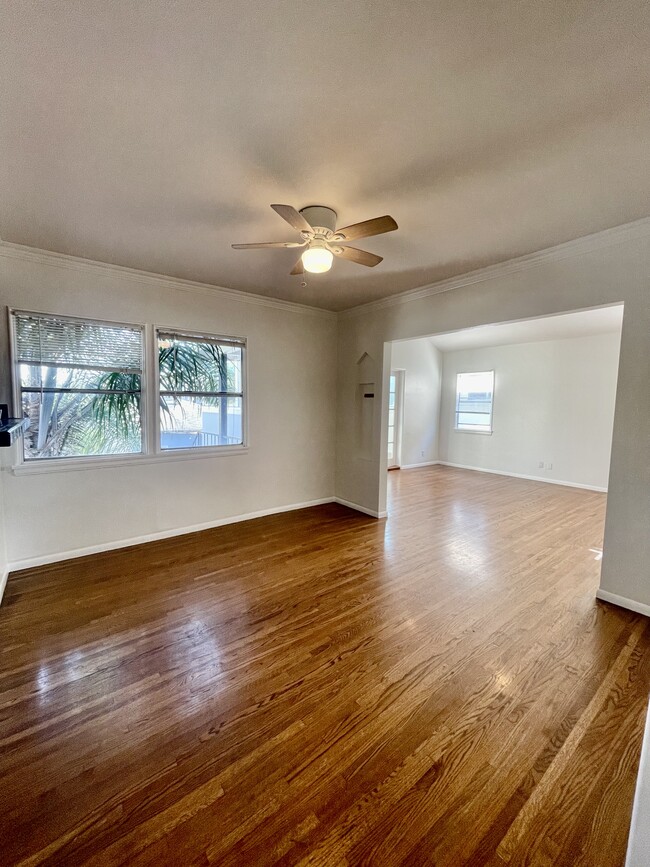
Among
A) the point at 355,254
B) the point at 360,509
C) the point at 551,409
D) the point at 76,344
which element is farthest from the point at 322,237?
the point at 551,409

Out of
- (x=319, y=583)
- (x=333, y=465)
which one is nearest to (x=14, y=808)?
(x=319, y=583)

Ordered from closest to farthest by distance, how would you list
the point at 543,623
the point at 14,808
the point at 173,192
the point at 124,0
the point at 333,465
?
the point at 124,0 < the point at 14,808 < the point at 173,192 < the point at 543,623 < the point at 333,465

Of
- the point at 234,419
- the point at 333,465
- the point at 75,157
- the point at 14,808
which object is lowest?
the point at 14,808

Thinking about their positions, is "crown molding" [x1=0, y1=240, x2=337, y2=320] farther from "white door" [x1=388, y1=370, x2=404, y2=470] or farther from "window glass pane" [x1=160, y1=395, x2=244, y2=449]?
"white door" [x1=388, y1=370, x2=404, y2=470]

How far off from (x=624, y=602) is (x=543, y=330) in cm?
494

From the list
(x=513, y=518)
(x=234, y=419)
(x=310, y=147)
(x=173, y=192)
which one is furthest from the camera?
(x=513, y=518)

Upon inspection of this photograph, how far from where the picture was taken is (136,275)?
11.5 ft

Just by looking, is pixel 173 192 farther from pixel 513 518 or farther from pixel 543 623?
pixel 513 518

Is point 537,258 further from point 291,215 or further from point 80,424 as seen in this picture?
point 80,424

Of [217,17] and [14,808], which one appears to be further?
[14,808]

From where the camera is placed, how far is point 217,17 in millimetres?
1172

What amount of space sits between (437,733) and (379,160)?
2.77m

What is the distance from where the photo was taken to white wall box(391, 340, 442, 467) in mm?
7852

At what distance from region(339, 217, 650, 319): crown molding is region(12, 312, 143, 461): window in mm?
2960
